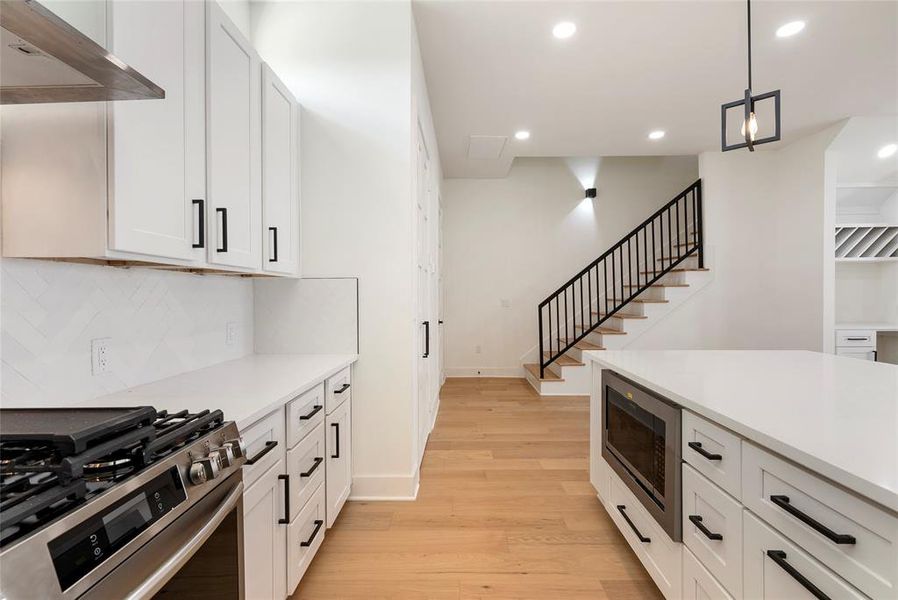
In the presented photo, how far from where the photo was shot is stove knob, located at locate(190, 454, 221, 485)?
0.97m

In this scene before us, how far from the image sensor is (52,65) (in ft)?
3.15

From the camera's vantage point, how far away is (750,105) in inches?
80.5

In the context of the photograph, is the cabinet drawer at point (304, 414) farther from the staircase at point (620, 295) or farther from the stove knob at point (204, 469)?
the staircase at point (620, 295)

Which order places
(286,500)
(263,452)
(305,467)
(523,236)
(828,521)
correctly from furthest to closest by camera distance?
1. (523,236)
2. (305,467)
3. (286,500)
4. (263,452)
5. (828,521)

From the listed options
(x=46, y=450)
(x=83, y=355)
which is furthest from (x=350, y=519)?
(x=46, y=450)

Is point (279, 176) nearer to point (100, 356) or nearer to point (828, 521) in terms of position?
point (100, 356)

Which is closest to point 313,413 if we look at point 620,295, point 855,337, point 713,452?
point 713,452

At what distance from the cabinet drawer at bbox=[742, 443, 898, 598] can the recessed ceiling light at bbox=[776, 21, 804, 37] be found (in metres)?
3.17

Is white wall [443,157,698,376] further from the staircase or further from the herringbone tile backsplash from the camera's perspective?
the herringbone tile backsplash

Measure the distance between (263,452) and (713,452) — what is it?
1422 millimetres

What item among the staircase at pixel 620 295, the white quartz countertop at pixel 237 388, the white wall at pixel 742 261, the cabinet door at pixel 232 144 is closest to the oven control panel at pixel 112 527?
the white quartz countertop at pixel 237 388

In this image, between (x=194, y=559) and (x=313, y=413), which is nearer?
(x=194, y=559)

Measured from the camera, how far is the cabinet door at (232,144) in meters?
1.65

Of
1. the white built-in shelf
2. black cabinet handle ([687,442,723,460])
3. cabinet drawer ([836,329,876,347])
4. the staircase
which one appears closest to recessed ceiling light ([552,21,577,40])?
black cabinet handle ([687,442,723,460])
